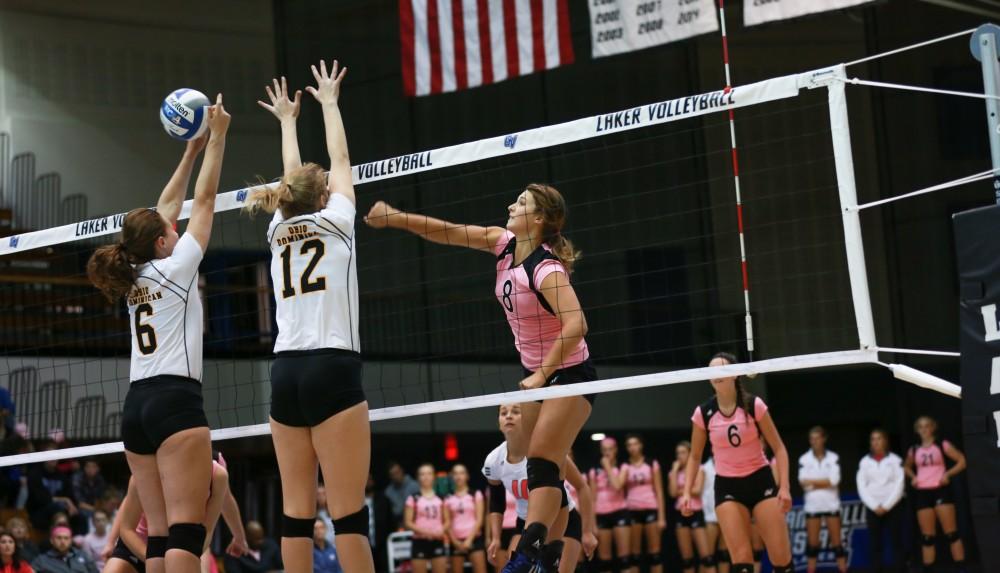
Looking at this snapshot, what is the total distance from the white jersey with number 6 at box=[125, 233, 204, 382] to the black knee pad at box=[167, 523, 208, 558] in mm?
663

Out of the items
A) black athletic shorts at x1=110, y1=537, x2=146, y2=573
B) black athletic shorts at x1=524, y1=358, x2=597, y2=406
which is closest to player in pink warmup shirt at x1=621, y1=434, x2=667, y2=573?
black athletic shorts at x1=110, y1=537, x2=146, y2=573

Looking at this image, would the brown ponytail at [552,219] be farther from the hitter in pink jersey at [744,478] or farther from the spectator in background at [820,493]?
the spectator in background at [820,493]

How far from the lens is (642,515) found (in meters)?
17.3

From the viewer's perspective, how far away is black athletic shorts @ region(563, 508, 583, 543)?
25.1 feet

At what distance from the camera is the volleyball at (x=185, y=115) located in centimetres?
660

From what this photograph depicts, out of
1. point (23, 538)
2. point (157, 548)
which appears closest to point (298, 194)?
point (157, 548)

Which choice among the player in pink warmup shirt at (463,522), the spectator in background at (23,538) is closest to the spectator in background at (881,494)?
the player in pink warmup shirt at (463,522)

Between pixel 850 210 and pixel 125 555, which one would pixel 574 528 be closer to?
pixel 125 555

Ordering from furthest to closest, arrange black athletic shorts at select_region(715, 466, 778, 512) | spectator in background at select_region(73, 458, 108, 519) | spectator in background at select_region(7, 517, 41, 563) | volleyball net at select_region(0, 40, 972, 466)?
volleyball net at select_region(0, 40, 972, 466) < spectator in background at select_region(73, 458, 108, 519) < spectator in background at select_region(7, 517, 41, 563) < black athletic shorts at select_region(715, 466, 778, 512)

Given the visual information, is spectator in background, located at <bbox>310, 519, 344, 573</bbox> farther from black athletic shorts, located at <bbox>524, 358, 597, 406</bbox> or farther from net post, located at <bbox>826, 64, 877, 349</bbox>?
net post, located at <bbox>826, 64, 877, 349</bbox>

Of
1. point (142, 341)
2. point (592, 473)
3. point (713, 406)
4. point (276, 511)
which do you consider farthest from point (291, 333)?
point (276, 511)

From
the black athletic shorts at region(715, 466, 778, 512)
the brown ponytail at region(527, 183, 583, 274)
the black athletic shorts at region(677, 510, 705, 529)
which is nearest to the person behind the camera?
the brown ponytail at region(527, 183, 583, 274)

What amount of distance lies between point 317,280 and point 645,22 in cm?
1094

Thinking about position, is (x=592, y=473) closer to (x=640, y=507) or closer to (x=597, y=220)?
(x=640, y=507)
